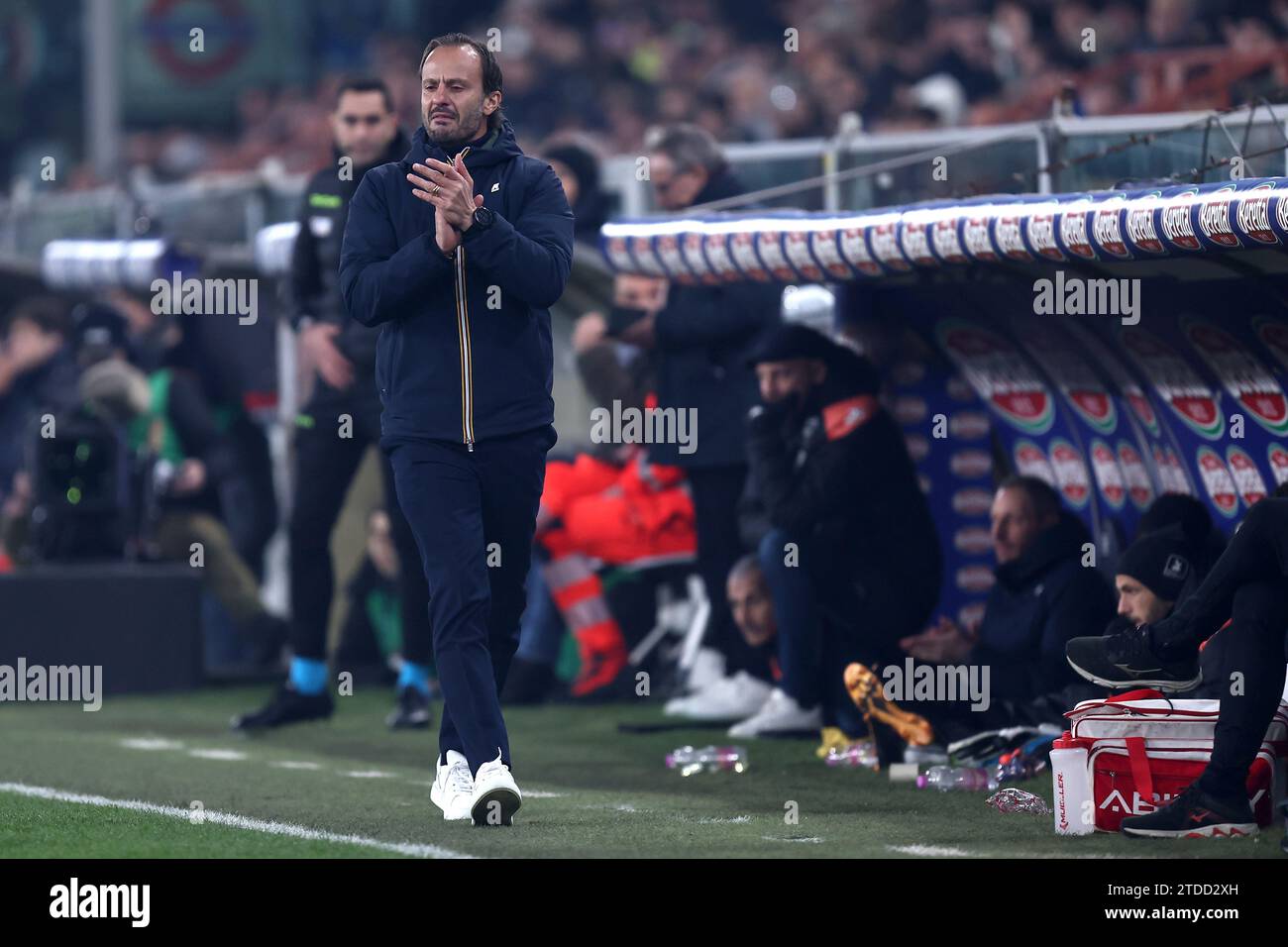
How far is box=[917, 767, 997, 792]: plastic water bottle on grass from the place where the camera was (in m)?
7.88

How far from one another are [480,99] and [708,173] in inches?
144

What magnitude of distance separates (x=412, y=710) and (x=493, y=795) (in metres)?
3.27

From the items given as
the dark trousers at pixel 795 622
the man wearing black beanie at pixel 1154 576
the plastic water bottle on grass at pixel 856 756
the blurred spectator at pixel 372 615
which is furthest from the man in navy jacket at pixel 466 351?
the blurred spectator at pixel 372 615

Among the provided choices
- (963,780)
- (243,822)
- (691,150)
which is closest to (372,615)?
(691,150)

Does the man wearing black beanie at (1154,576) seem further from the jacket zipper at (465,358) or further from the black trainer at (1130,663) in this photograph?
the jacket zipper at (465,358)

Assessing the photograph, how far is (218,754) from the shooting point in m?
9.31

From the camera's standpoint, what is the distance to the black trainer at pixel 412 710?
9.96 meters

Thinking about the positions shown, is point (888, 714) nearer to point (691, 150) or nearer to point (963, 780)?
point (963, 780)

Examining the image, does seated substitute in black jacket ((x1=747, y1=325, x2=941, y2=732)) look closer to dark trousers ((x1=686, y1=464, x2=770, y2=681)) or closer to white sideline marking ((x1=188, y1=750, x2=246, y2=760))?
dark trousers ((x1=686, y1=464, x2=770, y2=681))

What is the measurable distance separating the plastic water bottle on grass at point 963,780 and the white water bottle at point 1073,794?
97 cm

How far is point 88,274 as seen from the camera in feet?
46.5

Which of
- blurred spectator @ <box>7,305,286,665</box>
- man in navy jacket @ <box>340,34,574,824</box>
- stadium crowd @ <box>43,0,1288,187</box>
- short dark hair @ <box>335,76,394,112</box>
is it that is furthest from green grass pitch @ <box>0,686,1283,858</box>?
stadium crowd @ <box>43,0,1288,187</box>

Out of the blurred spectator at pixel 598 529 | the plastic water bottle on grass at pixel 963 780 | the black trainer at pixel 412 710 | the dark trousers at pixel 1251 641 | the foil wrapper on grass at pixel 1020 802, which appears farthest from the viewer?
the blurred spectator at pixel 598 529
